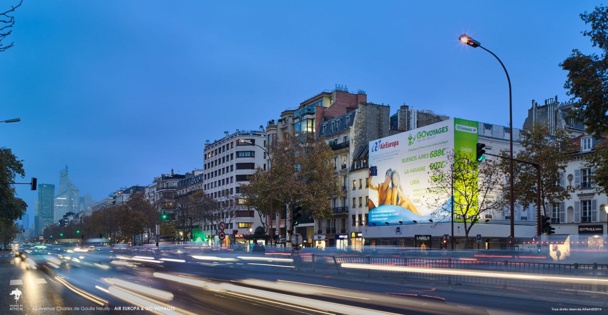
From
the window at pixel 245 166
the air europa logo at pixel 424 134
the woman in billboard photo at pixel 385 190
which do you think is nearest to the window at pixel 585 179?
the air europa logo at pixel 424 134

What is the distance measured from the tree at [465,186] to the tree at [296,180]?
40.5 ft

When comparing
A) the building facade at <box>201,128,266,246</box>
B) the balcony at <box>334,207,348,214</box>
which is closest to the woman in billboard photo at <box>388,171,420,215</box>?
the balcony at <box>334,207,348,214</box>

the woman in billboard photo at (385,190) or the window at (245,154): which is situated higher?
the window at (245,154)

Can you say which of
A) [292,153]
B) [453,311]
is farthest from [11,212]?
[453,311]

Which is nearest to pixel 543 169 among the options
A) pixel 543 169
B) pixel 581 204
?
pixel 543 169

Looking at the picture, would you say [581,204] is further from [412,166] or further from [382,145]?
[382,145]

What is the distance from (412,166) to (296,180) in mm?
14441

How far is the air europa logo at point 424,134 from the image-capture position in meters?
63.5

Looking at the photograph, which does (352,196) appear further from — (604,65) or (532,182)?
(604,65)

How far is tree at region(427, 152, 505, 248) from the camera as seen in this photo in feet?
177

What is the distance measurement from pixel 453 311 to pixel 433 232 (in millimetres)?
49575

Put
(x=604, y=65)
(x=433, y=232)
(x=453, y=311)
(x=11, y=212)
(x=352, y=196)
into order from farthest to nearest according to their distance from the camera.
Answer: (x=352, y=196)
(x=433, y=232)
(x=11, y=212)
(x=604, y=65)
(x=453, y=311)

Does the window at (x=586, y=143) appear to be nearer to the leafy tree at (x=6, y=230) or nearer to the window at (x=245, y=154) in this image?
the leafy tree at (x=6, y=230)

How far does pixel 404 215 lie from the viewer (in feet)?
227
